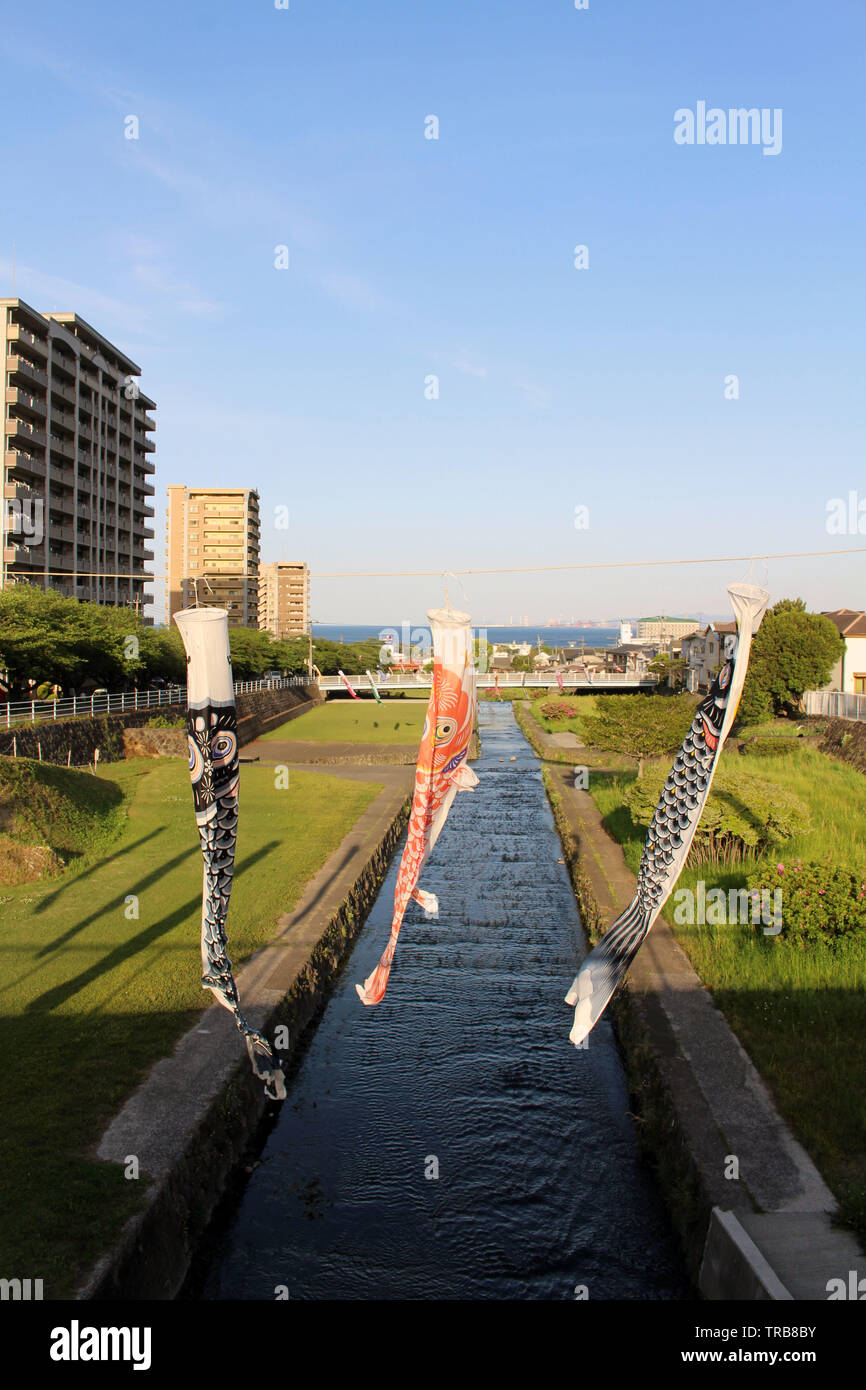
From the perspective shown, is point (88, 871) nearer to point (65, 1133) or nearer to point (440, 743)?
point (65, 1133)

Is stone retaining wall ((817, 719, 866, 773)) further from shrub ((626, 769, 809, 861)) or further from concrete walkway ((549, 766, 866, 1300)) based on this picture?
concrete walkway ((549, 766, 866, 1300))

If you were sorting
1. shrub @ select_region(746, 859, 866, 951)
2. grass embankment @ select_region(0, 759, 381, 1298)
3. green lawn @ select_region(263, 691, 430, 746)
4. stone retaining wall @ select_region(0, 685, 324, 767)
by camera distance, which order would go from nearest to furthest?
grass embankment @ select_region(0, 759, 381, 1298), shrub @ select_region(746, 859, 866, 951), stone retaining wall @ select_region(0, 685, 324, 767), green lawn @ select_region(263, 691, 430, 746)

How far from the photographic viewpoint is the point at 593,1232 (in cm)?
957

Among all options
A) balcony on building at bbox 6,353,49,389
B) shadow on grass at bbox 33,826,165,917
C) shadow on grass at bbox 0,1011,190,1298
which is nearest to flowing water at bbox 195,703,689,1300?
shadow on grass at bbox 0,1011,190,1298

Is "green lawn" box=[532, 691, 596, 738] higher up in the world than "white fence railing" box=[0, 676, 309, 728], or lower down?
lower down

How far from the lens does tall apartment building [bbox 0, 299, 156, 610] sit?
5469cm

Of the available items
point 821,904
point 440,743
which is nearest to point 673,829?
point 440,743

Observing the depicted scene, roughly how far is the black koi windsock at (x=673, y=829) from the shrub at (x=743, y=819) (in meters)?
10.1

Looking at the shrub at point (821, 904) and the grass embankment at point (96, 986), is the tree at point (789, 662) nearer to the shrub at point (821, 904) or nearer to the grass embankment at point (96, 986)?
the grass embankment at point (96, 986)

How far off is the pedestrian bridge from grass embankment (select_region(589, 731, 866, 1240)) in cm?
5970

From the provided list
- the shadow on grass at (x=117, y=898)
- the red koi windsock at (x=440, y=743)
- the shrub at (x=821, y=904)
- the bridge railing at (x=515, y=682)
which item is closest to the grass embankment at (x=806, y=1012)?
the shrub at (x=821, y=904)

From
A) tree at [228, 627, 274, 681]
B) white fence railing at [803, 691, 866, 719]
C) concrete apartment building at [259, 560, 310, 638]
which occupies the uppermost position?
concrete apartment building at [259, 560, 310, 638]

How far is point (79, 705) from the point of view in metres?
35.3

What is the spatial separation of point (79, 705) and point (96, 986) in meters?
24.2
